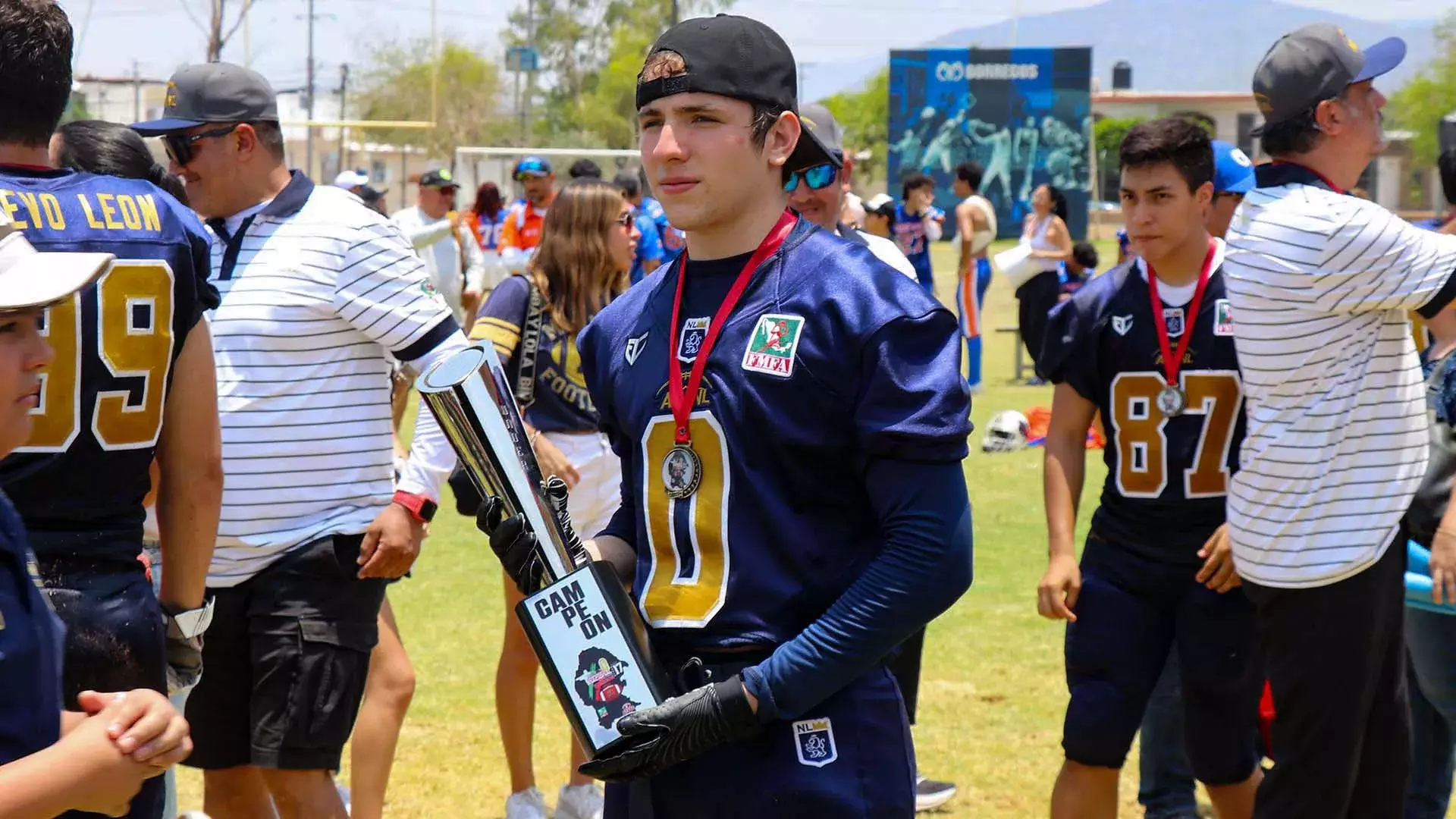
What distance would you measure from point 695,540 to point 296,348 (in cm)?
200

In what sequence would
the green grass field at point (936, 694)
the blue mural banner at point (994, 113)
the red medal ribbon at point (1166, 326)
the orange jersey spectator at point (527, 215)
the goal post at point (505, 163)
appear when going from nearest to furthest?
the red medal ribbon at point (1166, 326) < the green grass field at point (936, 694) < the orange jersey spectator at point (527, 215) < the goal post at point (505, 163) < the blue mural banner at point (994, 113)

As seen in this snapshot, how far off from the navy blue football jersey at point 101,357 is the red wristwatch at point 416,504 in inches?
48.0

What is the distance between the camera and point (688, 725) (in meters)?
2.62

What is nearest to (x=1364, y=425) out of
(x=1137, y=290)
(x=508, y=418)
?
(x=1137, y=290)

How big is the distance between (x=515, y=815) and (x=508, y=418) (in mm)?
3127

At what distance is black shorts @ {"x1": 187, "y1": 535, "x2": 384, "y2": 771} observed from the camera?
438cm

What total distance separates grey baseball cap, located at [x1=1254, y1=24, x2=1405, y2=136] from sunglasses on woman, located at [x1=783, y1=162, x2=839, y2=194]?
1.53m

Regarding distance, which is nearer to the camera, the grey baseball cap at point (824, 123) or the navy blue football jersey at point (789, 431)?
the navy blue football jersey at point (789, 431)

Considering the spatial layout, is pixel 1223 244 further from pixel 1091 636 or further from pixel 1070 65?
pixel 1070 65

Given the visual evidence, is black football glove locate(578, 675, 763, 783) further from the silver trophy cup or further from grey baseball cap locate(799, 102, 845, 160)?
grey baseball cap locate(799, 102, 845, 160)

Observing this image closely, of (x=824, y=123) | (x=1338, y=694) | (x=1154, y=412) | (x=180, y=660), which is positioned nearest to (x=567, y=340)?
(x=824, y=123)

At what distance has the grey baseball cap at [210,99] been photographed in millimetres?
4504

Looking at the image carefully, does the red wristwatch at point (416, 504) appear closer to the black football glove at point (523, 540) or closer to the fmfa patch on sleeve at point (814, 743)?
the black football glove at point (523, 540)

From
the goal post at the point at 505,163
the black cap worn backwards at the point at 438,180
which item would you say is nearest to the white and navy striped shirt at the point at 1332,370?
the black cap worn backwards at the point at 438,180
